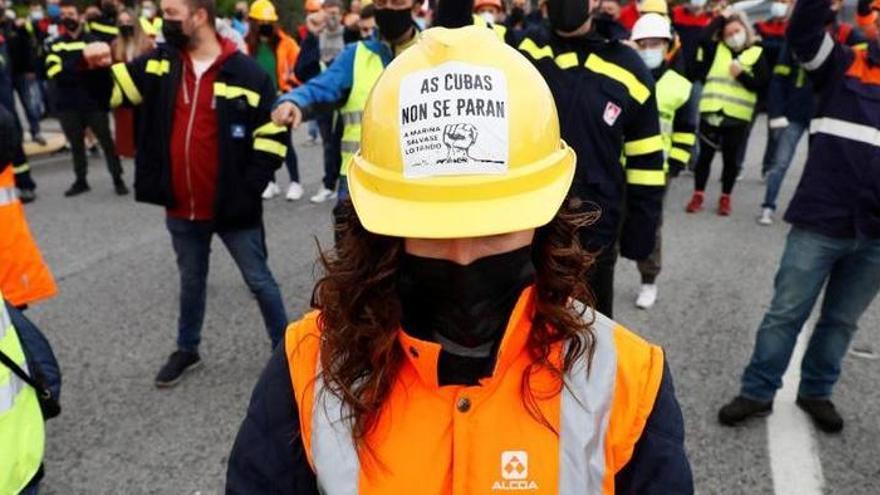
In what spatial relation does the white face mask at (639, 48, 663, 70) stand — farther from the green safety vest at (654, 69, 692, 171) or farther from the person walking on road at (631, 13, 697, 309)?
the green safety vest at (654, 69, 692, 171)

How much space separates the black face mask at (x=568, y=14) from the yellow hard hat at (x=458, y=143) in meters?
1.87

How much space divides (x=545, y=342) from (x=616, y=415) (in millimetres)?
176

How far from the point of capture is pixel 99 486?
3.22 metres

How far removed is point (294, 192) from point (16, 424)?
6.30 meters

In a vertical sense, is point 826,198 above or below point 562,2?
below

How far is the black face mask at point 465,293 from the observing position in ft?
4.23

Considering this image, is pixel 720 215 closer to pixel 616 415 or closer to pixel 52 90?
pixel 616 415

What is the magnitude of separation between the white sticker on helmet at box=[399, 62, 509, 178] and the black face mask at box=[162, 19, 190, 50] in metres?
2.80

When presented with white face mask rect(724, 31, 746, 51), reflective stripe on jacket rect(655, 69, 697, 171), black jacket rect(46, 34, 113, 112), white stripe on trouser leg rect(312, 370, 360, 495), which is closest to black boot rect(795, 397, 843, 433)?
reflective stripe on jacket rect(655, 69, 697, 171)

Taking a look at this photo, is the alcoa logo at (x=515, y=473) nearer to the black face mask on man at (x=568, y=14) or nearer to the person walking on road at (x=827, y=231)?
the black face mask on man at (x=568, y=14)

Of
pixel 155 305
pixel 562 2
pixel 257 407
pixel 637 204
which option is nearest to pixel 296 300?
pixel 155 305

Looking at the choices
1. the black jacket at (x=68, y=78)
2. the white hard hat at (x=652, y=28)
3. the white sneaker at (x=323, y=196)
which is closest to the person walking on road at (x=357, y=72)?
the white hard hat at (x=652, y=28)

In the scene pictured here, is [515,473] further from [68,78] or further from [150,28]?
[68,78]

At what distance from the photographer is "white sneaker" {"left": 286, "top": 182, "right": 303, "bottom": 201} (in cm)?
819
